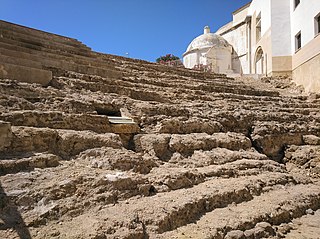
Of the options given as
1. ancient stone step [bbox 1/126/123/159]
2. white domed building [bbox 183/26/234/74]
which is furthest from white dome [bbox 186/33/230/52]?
ancient stone step [bbox 1/126/123/159]

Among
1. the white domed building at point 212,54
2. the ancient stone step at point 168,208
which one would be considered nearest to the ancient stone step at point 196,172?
the ancient stone step at point 168,208

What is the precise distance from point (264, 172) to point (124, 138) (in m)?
2.34

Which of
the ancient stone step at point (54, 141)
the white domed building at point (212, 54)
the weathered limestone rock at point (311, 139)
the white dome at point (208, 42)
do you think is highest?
the white dome at point (208, 42)

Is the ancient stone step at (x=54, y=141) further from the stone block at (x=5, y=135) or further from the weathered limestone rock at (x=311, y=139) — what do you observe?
the weathered limestone rock at (x=311, y=139)

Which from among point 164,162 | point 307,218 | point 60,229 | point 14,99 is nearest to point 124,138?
point 164,162

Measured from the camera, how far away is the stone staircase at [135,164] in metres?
2.39

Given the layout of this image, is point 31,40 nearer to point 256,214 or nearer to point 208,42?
point 256,214

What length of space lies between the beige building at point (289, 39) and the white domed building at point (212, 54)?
470cm

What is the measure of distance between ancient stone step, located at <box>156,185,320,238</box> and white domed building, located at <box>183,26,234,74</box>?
66.8ft

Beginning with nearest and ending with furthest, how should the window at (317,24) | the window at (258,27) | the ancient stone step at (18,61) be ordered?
the ancient stone step at (18,61), the window at (317,24), the window at (258,27)

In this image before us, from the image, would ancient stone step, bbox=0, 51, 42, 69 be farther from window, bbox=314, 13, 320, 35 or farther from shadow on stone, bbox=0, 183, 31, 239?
window, bbox=314, 13, 320, 35

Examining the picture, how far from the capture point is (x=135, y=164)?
11.1 ft

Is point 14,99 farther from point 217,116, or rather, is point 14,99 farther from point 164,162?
point 217,116

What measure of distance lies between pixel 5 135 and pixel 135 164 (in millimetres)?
1484
